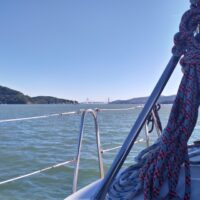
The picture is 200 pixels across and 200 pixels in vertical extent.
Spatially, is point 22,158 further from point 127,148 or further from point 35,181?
point 127,148

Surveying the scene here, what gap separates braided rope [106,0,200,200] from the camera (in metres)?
1.16

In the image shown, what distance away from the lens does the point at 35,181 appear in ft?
21.2

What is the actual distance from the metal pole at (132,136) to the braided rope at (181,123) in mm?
68

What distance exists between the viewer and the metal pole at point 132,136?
115 cm

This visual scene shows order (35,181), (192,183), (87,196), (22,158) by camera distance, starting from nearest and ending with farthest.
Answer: (192,183) < (87,196) < (35,181) < (22,158)

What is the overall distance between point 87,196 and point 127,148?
1.87 feet

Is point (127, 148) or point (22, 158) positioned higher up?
point (127, 148)

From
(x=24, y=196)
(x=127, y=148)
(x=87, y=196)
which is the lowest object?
(x=24, y=196)

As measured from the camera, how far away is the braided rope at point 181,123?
1158 mm

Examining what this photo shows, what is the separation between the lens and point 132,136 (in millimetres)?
1149

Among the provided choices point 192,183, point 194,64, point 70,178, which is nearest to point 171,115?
point 194,64

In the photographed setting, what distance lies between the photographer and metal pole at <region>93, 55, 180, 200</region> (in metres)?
1.15

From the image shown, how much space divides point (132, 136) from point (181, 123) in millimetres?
174

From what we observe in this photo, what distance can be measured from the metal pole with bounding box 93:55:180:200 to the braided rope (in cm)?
7
